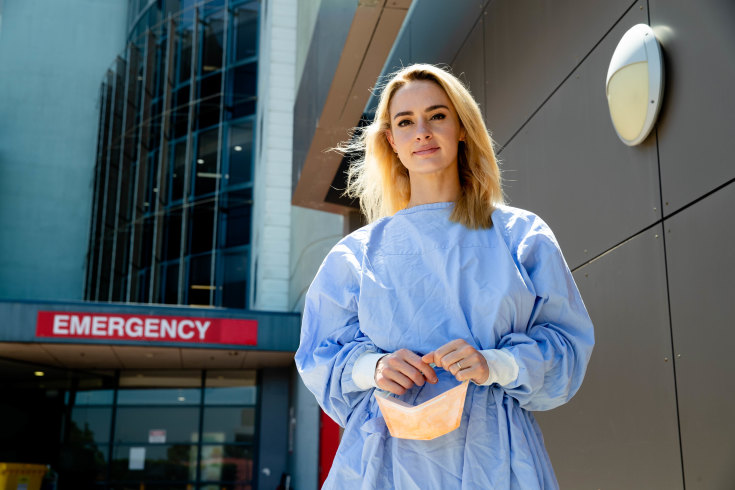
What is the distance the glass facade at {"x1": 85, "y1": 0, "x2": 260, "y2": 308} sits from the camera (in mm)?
20500

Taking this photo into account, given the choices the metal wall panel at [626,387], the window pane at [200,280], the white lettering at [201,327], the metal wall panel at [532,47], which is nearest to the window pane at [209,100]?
the window pane at [200,280]

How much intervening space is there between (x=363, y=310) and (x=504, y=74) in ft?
10.1

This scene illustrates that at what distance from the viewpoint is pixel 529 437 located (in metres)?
1.55

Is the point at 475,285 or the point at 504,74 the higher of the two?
the point at 504,74

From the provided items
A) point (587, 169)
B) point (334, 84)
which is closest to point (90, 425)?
point (334, 84)

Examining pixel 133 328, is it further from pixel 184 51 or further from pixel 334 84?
pixel 184 51

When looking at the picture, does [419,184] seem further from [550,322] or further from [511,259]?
[550,322]

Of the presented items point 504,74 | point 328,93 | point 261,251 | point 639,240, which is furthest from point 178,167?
point 639,240

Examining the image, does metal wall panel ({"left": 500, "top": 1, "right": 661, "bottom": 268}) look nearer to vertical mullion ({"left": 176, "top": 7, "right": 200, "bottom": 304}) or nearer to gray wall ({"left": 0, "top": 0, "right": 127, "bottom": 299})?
vertical mullion ({"left": 176, "top": 7, "right": 200, "bottom": 304})

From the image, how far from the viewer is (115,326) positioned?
13.5 metres

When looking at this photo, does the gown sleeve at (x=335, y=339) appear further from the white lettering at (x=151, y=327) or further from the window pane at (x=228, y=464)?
the window pane at (x=228, y=464)

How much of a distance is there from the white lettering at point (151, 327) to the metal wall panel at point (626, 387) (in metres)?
11.1

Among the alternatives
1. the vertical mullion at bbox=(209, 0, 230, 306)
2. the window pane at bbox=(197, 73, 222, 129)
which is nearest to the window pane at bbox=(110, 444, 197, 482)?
the vertical mullion at bbox=(209, 0, 230, 306)

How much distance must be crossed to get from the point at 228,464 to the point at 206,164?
328 inches
